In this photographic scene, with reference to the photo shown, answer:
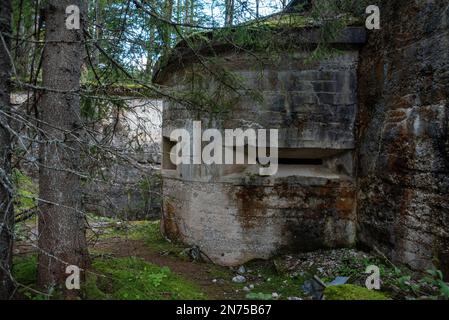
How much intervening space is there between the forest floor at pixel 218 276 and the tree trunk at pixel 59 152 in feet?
0.61

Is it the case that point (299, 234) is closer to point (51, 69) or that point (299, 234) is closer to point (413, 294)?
point (413, 294)

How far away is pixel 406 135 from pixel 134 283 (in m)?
3.18

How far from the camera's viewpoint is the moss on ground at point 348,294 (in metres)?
2.66

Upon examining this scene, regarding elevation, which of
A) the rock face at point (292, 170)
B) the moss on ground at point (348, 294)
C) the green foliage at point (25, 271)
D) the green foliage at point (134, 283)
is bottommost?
the green foliage at point (134, 283)

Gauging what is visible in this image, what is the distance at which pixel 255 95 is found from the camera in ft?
13.2

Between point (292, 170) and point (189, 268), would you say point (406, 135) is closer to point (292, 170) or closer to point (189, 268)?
point (292, 170)

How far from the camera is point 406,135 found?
3.73 m

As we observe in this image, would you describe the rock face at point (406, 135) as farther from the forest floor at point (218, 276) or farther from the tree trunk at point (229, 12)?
the tree trunk at point (229, 12)

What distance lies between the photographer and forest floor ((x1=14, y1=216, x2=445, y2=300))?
3070 millimetres

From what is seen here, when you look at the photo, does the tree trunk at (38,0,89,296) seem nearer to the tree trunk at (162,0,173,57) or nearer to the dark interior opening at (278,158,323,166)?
the tree trunk at (162,0,173,57)

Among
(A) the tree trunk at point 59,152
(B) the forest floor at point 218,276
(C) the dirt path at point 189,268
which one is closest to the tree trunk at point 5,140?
(B) the forest floor at point 218,276

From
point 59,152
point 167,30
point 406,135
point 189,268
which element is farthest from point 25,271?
point 406,135

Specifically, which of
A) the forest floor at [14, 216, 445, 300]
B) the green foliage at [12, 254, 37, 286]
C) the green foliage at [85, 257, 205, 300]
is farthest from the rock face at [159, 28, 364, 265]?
the green foliage at [12, 254, 37, 286]
